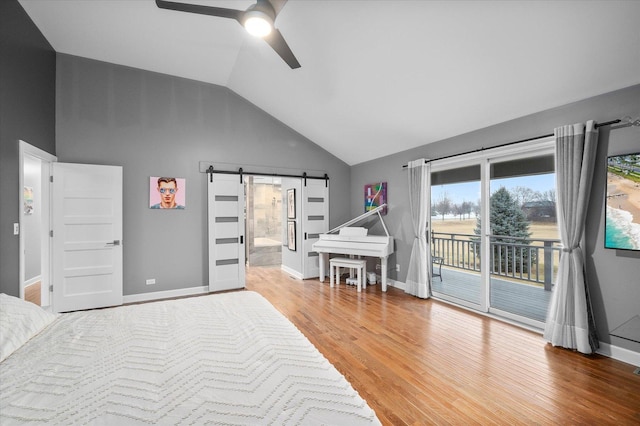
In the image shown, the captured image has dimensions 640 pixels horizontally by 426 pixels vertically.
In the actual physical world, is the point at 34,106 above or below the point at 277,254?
above

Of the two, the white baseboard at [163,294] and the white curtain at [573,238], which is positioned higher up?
the white curtain at [573,238]

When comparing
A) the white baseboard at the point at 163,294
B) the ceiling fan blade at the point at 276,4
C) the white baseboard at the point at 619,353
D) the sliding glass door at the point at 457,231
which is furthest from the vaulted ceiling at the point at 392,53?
the white baseboard at the point at 163,294

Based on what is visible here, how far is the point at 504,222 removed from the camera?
3.74m

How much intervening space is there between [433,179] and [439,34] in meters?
2.35

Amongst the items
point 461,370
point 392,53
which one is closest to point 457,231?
point 461,370

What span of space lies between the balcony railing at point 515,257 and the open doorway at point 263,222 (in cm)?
410

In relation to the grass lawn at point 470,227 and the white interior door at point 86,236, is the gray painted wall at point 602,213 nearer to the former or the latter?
the grass lawn at point 470,227

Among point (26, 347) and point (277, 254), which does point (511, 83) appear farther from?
point (277, 254)

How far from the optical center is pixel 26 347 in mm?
1425

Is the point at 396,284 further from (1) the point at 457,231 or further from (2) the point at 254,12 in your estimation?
(2) the point at 254,12

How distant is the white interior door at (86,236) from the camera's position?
3645 millimetres

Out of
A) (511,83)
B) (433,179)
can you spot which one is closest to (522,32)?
(511,83)

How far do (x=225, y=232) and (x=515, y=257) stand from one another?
4734mm

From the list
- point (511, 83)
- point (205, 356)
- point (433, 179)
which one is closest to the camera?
point (205, 356)
